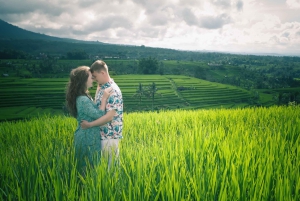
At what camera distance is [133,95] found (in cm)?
8631

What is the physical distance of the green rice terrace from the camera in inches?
2827

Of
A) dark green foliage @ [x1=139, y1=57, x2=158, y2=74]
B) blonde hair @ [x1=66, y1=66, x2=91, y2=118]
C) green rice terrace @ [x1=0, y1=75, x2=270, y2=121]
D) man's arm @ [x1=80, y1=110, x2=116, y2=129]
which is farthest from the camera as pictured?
dark green foliage @ [x1=139, y1=57, x2=158, y2=74]

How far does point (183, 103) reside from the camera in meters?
88.7

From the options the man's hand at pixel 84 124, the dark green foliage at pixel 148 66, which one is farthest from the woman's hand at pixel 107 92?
the dark green foliage at pixel 148 66

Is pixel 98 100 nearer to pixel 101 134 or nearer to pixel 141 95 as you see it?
pixel 101 134

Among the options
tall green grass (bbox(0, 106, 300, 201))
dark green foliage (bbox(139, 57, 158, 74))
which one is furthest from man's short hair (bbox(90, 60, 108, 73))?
dark green foliage (bbox(139, 57, 158, 74))

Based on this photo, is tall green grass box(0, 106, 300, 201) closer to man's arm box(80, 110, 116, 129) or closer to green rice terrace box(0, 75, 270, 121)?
man's arm box(80, 110, 116, 129)

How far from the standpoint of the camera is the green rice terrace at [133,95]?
236 feet

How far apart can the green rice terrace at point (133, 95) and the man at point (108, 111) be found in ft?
222

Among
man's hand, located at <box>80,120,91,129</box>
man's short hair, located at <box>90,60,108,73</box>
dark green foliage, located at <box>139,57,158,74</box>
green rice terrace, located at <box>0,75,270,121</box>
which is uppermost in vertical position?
dark green foliage, located at <box>139,57,158,74</box>

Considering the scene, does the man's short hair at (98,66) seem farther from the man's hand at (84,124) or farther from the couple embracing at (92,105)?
the man's hand at (84,124)

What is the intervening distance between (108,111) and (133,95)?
83302 millimetres

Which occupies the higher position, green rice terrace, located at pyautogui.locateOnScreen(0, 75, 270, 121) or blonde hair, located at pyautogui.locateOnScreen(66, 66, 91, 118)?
blonde hair, located at pyautogui.locateOnScreen(66, 66, 91, 118)

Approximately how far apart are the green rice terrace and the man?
222 feet
